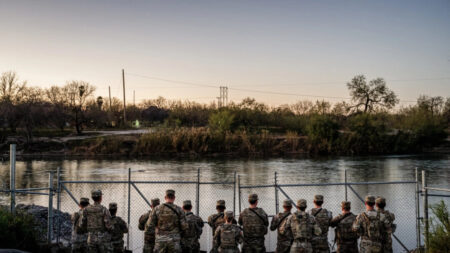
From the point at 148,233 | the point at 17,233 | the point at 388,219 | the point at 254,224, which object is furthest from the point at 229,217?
the point at 17,233

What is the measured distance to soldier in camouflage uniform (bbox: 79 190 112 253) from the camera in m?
9.26

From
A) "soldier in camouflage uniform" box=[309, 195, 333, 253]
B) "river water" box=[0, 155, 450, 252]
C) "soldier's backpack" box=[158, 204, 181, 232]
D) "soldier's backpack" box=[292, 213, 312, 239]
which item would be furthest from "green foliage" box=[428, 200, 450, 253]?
"soldier's backpack" box=[158, 204, 181, 232]

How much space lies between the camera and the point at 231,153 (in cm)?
5616

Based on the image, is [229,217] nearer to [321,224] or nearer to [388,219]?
[321,224]

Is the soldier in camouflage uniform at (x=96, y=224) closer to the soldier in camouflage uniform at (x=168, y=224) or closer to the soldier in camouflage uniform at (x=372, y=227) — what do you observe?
the soldier in camouflage uniform at (x=168, y=224)

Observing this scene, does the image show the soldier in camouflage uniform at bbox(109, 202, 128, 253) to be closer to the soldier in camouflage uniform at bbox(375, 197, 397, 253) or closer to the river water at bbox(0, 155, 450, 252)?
→ the river water at bbox(0, 155, 450, 252)

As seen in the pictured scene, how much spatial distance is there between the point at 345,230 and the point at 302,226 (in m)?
1.43

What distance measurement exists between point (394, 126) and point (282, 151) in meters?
21.7

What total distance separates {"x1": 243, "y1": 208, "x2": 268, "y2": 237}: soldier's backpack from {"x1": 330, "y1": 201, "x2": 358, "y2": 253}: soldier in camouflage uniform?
5.44 feet

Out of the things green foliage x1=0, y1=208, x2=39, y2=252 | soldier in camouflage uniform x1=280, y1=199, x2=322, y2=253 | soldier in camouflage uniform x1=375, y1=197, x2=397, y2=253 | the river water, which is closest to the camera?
soldier in camouflage uniform x1=280, y1=199, x2=322, y2=253

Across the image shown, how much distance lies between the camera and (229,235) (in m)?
8.87

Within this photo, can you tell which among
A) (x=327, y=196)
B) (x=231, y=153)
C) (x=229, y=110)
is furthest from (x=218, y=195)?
(x=229, y=110)

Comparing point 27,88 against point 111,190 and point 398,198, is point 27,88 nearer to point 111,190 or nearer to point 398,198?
point 111,190

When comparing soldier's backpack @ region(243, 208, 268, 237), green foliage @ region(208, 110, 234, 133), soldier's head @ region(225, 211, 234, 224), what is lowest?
soldier's backpack @ region(243, 208, 268, 237)
